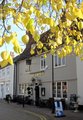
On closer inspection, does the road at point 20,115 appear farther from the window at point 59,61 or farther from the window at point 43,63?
the window at point 43,63

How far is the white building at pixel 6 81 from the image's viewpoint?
176 ft

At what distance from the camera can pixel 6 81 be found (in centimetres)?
5700

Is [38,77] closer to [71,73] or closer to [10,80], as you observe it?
[71,73]

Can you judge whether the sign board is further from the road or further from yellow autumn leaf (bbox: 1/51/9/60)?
yellow autumn leaf (bbox: 1/51/9/60)

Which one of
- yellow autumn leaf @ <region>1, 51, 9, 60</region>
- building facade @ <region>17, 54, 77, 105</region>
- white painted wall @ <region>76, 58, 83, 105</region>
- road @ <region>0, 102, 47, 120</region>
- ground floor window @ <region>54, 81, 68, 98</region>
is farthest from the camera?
ground floor window @ <region>54, 81, 68, 98</region>

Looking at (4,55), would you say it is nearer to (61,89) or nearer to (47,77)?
(61,89)

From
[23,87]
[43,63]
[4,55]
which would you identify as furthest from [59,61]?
[4,55]

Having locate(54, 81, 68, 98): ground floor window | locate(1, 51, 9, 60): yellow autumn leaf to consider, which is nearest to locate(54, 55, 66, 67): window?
locate(54, 81, 68, 98): ground floor window

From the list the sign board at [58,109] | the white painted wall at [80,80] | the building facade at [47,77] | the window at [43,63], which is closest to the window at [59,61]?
the building facade at [47,77]

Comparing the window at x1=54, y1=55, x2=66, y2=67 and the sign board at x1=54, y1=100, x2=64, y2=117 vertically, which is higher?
the window at x1=54, y1=55, x2=66, y2=67

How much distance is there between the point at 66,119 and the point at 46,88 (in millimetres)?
16090

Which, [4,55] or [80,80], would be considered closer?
[4,55]

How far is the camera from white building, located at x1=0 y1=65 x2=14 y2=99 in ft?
176

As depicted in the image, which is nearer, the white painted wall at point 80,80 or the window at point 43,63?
the white painted wall at point 80,80
